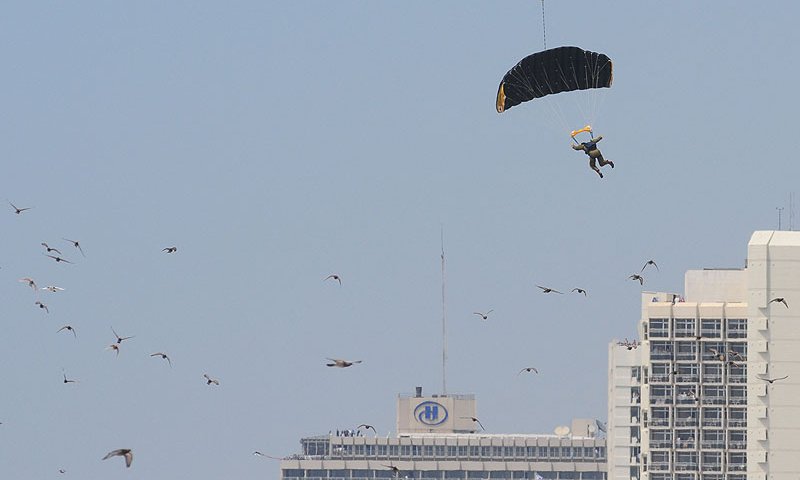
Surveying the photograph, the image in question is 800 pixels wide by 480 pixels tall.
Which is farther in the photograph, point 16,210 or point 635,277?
point 635,277

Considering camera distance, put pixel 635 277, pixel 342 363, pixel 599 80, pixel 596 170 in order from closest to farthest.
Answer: pixel 342 363 → pixel 596 170 → pixel 599 80 → pixel 635 277

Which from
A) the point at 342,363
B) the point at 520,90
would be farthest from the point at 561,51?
the point at 342,363

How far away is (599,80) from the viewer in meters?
165

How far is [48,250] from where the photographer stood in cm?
15550

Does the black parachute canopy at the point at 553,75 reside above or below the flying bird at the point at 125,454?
above

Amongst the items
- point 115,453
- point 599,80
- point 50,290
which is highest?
point 599,80

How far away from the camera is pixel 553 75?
167m

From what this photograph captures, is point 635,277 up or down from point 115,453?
up

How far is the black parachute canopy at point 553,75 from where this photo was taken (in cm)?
16500

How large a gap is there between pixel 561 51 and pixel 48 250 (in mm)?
33539

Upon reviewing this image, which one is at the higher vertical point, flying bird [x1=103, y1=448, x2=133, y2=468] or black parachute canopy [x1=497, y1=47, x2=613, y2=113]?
black parachute canopy [x1=497, y1=47, x2=613, y2=113]

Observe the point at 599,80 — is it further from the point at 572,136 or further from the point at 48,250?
the point at 48,250

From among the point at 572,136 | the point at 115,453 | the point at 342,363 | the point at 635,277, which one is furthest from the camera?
the point at 635,277

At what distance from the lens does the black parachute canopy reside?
165 m
